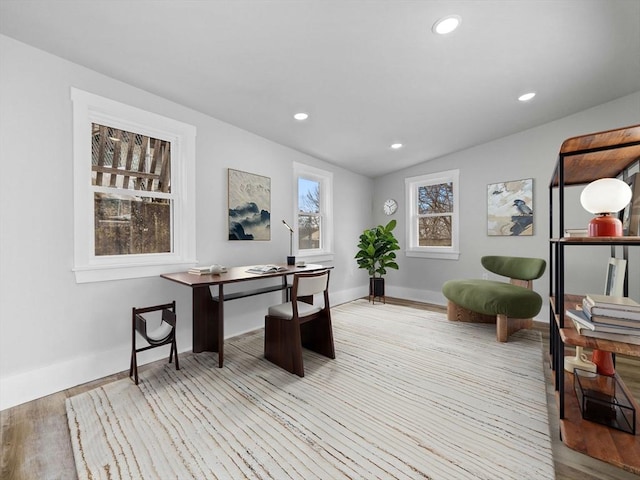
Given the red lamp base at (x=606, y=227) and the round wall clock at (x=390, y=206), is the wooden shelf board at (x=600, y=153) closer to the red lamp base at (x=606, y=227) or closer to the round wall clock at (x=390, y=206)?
the red lamp base at (x=606, y=227)

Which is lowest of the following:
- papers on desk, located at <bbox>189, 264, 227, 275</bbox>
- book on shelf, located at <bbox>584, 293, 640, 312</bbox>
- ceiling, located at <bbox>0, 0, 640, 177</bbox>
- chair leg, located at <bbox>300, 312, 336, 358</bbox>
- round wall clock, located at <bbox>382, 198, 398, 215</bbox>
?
chair leg, located at <bbox>300, 312, 336, 358</bbox>

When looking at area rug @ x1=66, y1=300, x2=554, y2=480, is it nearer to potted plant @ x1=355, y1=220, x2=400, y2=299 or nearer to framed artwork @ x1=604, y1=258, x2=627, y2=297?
framed artwork @ x1=604, y1=258, x2=627, y2=297

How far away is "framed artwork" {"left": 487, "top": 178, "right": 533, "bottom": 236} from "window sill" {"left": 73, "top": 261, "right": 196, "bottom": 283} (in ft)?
13.8

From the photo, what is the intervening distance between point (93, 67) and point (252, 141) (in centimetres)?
159

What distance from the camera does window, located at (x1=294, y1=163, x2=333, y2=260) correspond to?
4.31 meters

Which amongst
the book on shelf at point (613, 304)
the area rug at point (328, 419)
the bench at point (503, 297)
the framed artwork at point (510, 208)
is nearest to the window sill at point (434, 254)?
the framed artwork at point (510, 208)

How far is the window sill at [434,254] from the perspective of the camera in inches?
183

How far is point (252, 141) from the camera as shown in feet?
11.5

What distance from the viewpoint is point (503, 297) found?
2990mm

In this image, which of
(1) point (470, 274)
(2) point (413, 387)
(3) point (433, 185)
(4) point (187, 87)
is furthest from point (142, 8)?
(1) point (470, 274)

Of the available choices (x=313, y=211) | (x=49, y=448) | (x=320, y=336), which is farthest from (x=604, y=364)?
(x=313, y=211)

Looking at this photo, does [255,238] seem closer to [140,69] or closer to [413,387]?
[140,69]

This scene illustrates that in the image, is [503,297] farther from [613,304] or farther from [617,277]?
[613,304]

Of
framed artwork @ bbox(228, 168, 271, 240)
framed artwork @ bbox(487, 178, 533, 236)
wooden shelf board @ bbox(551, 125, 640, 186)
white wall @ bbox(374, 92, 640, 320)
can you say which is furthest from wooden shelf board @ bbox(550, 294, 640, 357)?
framed artwork @ bbox(228, 168, 271, 240)
